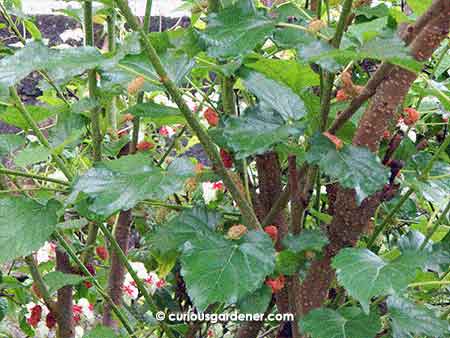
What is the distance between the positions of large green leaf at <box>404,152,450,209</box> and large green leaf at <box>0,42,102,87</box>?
1.19ft

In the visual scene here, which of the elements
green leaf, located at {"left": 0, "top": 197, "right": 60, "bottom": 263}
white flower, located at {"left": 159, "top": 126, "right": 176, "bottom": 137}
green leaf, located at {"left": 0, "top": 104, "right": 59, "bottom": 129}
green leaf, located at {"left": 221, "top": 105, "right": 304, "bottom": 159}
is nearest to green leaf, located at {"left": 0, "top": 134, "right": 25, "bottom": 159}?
green leaf, located at {"left": 0, "top": 104, "right": 59, "bottom": 129}

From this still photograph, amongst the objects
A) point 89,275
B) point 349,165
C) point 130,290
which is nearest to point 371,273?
point 349,165

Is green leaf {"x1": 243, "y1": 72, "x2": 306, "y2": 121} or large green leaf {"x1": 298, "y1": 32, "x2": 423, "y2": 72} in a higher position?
large green leaf {"x1": 298, "y1": 32, "x2": 423, "y2": 72}

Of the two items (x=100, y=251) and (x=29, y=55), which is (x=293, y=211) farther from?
(x=100, y=251)

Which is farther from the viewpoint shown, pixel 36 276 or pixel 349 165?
pixel 36 276

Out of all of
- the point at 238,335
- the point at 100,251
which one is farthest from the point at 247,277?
the point at 100,251

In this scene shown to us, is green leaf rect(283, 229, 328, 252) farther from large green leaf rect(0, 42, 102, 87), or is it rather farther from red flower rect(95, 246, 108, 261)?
red flower rect(95, 246, 108, 261)

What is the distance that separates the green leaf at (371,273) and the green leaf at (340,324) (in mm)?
80

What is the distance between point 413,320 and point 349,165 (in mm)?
175

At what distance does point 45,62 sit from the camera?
0.48 m

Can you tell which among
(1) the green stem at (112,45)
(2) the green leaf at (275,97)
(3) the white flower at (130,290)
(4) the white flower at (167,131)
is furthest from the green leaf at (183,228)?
(4) the white flower at (167,131)

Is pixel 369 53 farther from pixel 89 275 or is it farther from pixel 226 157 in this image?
pixel 89 275

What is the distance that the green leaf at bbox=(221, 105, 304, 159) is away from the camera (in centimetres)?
53

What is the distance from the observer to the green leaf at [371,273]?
51 cm
